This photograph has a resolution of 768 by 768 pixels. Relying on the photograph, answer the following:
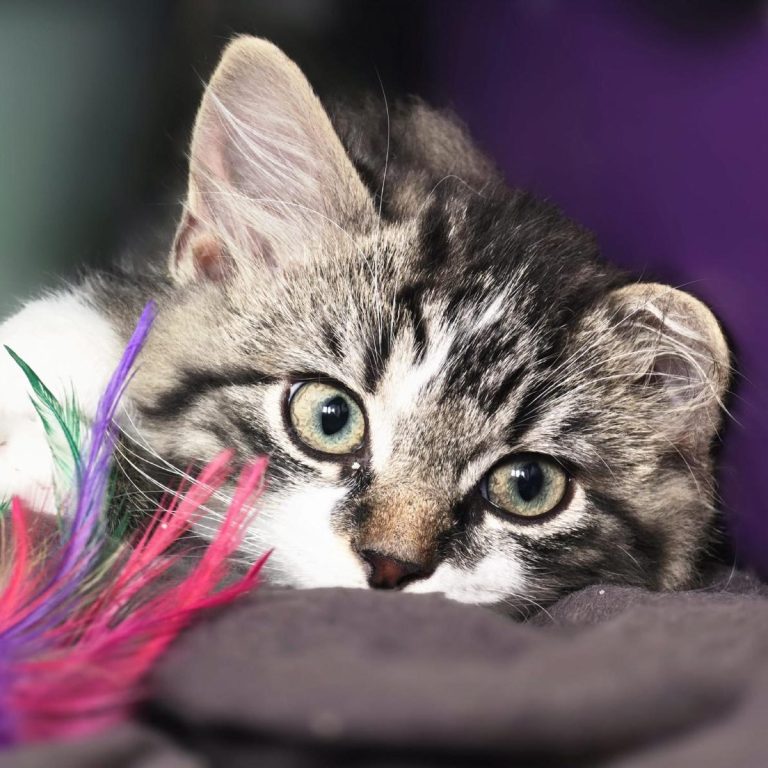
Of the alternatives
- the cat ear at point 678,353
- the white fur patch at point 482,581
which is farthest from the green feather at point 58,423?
the cat ear at point 678,353

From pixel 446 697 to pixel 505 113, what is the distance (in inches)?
41.5

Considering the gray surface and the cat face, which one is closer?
the gray surface

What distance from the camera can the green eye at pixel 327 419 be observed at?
96cm

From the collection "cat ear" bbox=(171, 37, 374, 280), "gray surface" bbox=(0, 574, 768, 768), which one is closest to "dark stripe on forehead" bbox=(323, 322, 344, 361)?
"cat ear" bbox=(171, 37, 374, 280)

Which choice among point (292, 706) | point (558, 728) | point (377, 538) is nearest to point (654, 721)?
point (558, 728)

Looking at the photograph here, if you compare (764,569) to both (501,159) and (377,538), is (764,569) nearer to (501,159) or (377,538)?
(377,538)

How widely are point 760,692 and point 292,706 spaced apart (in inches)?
12.1

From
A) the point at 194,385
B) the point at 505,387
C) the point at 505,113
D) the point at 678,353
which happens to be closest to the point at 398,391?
the point at 505,387

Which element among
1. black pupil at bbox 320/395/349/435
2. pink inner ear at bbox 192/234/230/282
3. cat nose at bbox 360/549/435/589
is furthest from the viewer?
pink inner ear at bbox 192/234/230/282

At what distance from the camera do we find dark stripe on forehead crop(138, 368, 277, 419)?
100 cm

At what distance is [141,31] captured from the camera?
4.95 feet

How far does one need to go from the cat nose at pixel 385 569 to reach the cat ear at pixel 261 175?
39cm

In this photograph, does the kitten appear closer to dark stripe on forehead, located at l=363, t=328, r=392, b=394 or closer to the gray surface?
dark stripe on forehead, located at l=363, t=328, r=392, b=394

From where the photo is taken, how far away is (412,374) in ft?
3.13
